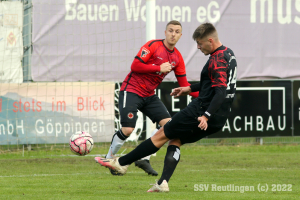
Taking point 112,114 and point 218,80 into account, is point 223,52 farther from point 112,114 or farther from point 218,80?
point 112,114

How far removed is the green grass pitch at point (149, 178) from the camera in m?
4.90

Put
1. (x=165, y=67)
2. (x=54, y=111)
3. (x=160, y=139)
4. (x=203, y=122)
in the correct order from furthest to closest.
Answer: (x=54, y=111), (x=165, y=67), (x=160, y=139), (x=203, y=122)

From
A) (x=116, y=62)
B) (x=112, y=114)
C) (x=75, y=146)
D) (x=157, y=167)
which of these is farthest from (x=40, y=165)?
(x=116, y=62)

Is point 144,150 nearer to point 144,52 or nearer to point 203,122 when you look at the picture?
point 203,122

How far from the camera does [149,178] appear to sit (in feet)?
20.7

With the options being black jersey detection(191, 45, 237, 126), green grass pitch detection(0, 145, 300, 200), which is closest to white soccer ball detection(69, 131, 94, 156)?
green grass pitch detection(0, 145, 300, 200)

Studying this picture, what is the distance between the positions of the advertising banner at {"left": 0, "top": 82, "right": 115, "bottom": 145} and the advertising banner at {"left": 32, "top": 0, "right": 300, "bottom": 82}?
1.61 feet

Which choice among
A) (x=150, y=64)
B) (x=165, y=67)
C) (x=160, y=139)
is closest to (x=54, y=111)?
(x=150, y=64)

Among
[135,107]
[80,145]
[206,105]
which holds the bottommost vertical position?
[80,145]

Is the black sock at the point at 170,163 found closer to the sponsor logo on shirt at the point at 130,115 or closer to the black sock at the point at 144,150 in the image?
the black sock at the point at 144,150

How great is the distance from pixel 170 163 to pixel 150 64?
2.01m

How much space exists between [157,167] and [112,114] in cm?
318

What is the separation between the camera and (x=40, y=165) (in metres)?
7.93

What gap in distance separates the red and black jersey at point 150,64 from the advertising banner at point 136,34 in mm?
4298
